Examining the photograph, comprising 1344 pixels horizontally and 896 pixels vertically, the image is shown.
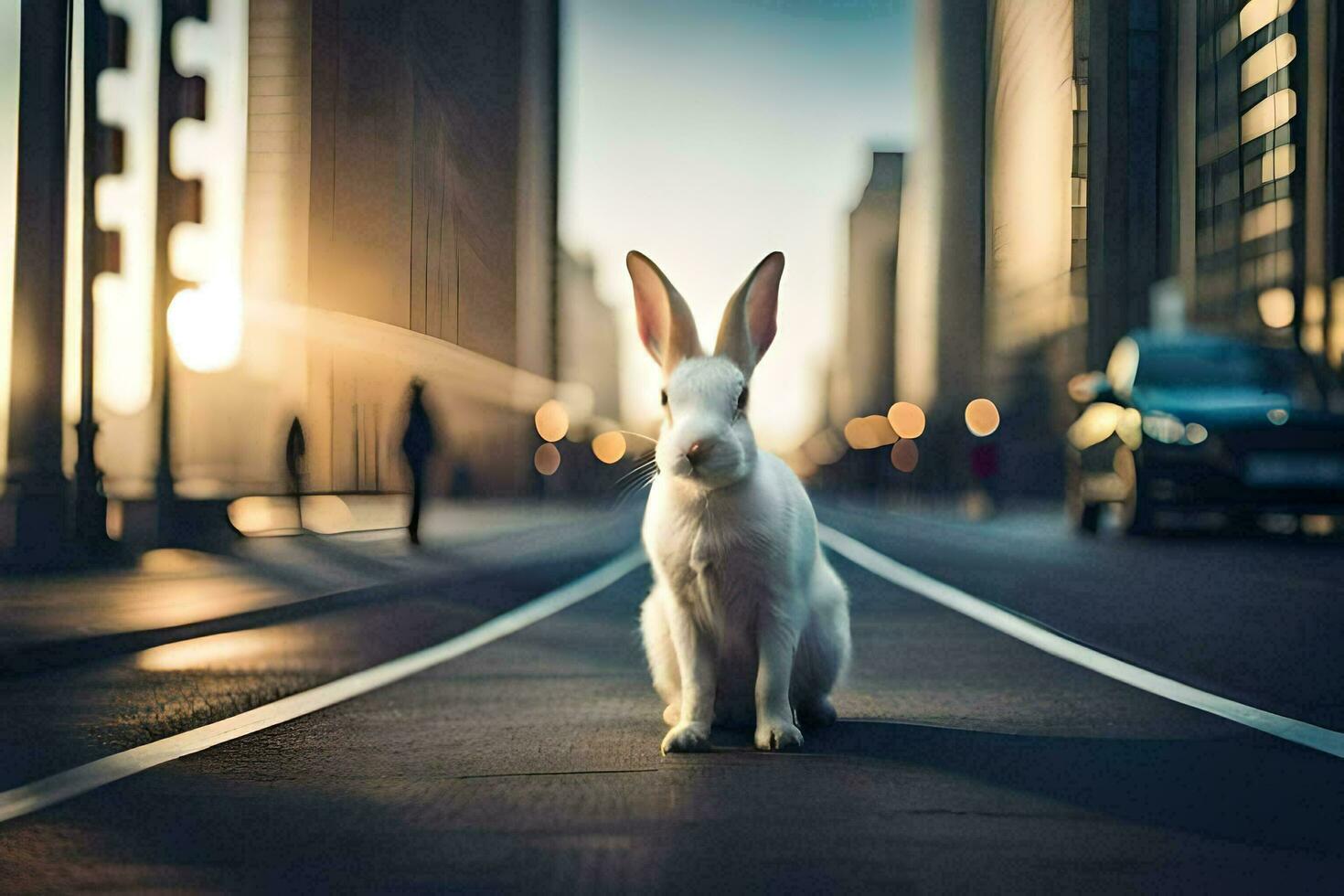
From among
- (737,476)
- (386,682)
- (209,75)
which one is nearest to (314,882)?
(737,476)

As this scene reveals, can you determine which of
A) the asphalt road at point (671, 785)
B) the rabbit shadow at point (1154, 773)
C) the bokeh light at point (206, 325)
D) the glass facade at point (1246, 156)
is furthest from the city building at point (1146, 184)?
the rabbit shadow at point (1154, 773)

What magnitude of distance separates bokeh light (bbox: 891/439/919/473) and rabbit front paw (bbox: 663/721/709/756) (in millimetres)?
66345

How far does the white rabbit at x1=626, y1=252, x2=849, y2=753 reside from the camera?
476cm

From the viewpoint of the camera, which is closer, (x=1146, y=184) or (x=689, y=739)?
(x=689, y=739)

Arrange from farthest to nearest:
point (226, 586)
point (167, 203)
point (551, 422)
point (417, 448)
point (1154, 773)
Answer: point (551, 422)
point (417, 448)
point (167, 203)
point (226, 586)
point (1154, 773)

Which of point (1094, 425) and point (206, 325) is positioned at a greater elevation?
point (206, 325)

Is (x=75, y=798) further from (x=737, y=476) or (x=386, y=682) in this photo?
(x=386, y=682)

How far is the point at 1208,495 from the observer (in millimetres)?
17359

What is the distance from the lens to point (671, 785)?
4.61m

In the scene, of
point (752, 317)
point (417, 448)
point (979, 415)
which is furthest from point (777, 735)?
point (979, 415)

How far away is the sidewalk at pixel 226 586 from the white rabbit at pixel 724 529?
446 cm

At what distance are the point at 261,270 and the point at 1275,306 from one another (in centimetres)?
3339

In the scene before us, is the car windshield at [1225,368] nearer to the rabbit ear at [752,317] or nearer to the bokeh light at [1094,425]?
the bokeh light at [1094,425]

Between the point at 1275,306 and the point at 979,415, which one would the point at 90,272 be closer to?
the point at 1275,306
